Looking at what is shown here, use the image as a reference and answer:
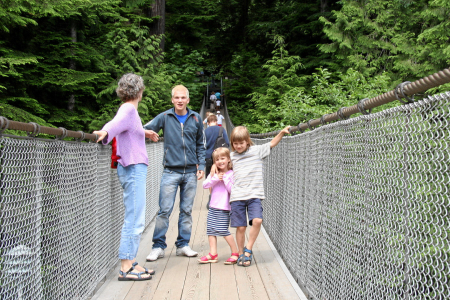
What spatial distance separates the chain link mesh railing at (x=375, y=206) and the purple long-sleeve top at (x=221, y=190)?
29.1 inches

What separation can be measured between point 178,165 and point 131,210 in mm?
1157

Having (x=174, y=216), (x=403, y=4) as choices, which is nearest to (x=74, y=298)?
(x=174, y=216)

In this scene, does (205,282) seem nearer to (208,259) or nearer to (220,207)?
(208,259)

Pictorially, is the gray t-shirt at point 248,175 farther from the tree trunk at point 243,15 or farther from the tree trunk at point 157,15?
the tree trunk at point 243,15

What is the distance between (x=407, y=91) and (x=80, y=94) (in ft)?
45.9

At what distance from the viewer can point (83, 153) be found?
Answer: 3.72 m

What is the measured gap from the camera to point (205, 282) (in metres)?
4.40

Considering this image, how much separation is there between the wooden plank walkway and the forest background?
17.1ft

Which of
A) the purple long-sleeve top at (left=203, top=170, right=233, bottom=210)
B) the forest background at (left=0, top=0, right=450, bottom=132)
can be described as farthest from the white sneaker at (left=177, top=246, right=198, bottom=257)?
the forest background at (left=0, top=0, right=450, bottom=132)

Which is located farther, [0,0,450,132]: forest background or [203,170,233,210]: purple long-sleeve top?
[0,0,450,132]: forest background

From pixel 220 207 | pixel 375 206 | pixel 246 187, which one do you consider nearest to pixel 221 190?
pixel 220 207

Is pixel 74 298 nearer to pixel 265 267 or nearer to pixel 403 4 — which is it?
pixel 265 267

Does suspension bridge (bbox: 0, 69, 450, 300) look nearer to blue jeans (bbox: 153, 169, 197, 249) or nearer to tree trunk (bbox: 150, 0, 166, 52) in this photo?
blue jeans (bbox: 153, 169, 197, 249)

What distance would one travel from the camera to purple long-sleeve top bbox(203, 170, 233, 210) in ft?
17.1
